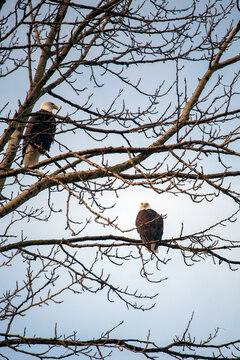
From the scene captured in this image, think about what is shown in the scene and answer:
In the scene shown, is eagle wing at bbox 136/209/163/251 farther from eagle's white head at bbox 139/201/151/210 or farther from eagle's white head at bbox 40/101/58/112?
eagle's white head at bbox 40/101/58/112

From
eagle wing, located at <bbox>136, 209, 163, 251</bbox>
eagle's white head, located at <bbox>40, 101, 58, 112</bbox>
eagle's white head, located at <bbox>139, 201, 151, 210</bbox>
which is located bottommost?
eagle wing, located at <bbox>136, 209, 163, 251</bbox>

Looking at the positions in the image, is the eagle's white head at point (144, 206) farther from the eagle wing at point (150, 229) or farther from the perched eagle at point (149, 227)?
the eagle wing at point (150, 229)

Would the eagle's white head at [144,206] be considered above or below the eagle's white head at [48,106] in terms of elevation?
below

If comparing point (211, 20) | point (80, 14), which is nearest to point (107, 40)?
point (80, 14)

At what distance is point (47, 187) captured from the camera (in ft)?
16.6

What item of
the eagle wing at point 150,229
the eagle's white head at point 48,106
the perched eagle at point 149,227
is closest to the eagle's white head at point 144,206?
the perched eagle at point 149,227

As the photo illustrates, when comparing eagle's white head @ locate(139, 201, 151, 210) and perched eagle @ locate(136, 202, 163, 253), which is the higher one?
eagle's white head @ locate(139, 201, 151, 210)

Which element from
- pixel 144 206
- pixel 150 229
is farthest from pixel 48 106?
pixel 150 229

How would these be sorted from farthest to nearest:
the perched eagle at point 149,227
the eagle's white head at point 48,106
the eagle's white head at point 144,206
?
the eagle's white head at point 144,206
the eagle's white head at point 48,106
the perched eagle at point 149,227

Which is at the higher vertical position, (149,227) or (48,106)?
(48,106)

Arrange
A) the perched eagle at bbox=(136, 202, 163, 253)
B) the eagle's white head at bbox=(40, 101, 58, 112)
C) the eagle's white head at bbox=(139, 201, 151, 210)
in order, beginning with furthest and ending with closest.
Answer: the eagle's white head at bbox=(139, 201, 151, 210) → the eagle's white head at bbox=(40, 101, 58, 112) → the perched eagle at bbox=(136, 202, 163, 253)

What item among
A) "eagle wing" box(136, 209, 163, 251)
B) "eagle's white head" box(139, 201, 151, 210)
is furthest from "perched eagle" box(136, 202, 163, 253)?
"eagle's white head" box(139, 201, 151, 210)

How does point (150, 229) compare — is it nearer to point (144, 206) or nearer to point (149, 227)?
point (149, 227)

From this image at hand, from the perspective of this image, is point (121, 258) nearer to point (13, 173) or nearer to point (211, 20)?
point (13, 173)
